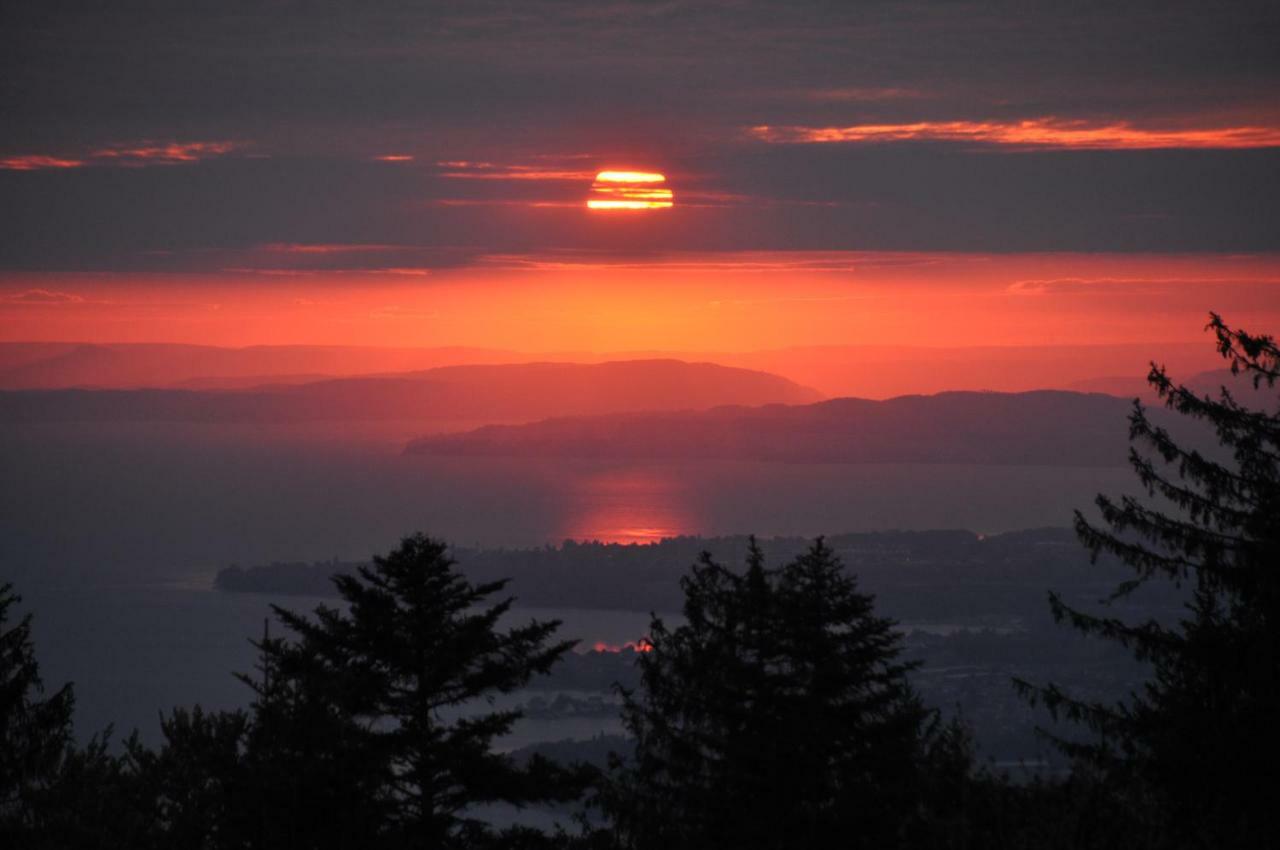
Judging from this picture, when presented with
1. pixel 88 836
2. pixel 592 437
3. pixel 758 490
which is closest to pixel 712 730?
pixel 88 836

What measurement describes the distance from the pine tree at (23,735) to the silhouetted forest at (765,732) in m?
0.02

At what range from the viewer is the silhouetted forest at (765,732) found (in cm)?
788

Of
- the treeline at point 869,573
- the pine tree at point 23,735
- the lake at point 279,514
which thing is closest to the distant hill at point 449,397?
the lake at point 279,514

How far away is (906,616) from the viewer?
39438mm

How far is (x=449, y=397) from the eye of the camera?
144 m

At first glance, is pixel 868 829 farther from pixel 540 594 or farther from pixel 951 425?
pixel 951 425

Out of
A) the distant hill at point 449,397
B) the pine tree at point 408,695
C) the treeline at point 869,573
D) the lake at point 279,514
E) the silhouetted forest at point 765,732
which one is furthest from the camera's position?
the distant hill at point 449,397

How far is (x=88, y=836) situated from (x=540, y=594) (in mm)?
33813

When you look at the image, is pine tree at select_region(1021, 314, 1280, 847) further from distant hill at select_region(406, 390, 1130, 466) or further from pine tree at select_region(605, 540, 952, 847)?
distant hill at select_region(406, 390, 1130, 466)

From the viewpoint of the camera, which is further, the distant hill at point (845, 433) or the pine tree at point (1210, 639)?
the distant hill at point (845, 433)

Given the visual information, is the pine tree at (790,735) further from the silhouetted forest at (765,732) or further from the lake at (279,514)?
the lake at (279,514)

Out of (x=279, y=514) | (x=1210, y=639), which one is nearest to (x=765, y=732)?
(x=1210, y=639)

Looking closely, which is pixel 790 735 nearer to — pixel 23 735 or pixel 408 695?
pixel 408 695

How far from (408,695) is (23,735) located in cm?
313
